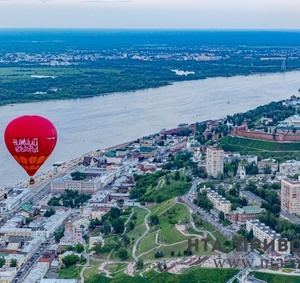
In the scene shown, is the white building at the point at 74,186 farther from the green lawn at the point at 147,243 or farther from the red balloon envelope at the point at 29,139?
the red balloon envelope at the point at 29,139

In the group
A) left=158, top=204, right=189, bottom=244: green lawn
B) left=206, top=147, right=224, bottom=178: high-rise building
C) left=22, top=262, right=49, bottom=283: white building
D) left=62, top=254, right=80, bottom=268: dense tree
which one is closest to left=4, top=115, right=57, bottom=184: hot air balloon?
left=22, top=262, right=49, bottom=283: white building

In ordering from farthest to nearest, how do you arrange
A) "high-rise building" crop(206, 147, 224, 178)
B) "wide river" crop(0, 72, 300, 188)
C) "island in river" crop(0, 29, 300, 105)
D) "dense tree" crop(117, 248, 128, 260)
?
"island in river" crop(0, 29, 300, 105), "wide river" crop(0, 72, 300, 188), "high-rise building" crop(206, 147, 224, 178), "dense tree" crop(117, 248, 128, 260)

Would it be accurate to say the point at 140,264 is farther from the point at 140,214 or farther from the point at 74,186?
the point at 74,186

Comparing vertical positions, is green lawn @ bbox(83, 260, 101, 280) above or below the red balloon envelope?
below

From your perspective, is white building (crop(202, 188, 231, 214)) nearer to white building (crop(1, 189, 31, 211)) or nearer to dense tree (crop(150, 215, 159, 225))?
dense tree (crop(150, 215, 159, 225))

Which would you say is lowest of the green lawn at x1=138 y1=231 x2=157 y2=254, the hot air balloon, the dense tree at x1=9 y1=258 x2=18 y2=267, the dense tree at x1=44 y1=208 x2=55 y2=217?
the dense tree at x1=44 y1=208 x2=55 y2=217

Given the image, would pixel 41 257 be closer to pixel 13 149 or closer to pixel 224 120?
pixel 13 149

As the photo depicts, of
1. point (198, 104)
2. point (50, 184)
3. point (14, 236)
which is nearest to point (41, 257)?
point (14, 236)

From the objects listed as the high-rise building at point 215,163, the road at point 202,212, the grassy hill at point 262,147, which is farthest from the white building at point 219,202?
the grassy hill at point 262,147

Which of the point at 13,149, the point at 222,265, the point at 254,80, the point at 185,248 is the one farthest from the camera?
the point at 254,80
